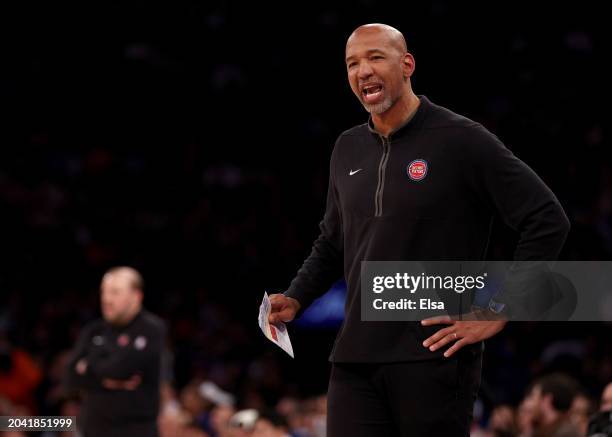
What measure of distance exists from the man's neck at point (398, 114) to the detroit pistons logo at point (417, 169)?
152mm

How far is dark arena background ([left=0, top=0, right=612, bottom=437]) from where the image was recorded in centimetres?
972

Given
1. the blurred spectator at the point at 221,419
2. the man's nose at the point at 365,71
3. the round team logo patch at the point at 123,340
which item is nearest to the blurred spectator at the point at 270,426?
the blurred spectator at the point at 221,419

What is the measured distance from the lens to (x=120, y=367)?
6.25 meters

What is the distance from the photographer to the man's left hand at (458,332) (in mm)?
2676

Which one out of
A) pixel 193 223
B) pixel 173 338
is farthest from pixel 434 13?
pixel 173 338

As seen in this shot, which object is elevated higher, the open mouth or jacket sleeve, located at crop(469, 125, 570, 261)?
the open mouth

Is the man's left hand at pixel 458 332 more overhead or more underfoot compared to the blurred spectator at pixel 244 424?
more overhead

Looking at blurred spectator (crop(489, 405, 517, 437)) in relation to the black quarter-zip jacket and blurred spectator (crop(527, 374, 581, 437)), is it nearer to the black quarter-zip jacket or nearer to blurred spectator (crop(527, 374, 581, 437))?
blurred spectator (crop(527, 374, 581, 437))

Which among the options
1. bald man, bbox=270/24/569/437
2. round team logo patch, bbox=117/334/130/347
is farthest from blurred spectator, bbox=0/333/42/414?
bald man, bbox=270/24/569/437

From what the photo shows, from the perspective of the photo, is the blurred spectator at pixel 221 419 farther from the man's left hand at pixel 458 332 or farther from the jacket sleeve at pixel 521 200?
the jacket sleeve at pixel 521 200

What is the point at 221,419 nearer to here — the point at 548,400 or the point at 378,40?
the point at 548,400

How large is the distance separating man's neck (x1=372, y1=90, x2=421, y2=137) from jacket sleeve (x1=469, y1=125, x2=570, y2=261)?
22 cm

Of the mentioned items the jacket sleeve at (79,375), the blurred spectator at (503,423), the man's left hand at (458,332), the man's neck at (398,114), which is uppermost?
the man's neck at (398,114)

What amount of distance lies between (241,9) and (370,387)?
10488 millimetres
